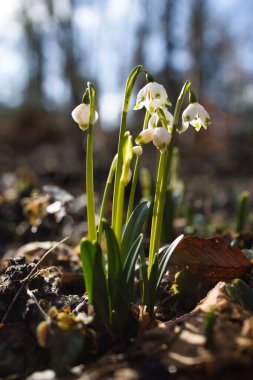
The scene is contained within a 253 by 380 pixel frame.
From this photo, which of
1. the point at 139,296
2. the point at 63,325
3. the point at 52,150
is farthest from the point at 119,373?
the point at 52,150

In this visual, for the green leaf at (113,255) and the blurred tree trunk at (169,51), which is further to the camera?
the blurred tree trunk at (169,51)

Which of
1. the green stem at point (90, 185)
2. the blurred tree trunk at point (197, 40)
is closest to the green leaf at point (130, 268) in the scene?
the green stem at point (90, 185)

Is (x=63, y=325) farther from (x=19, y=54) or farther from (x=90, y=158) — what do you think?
(x=19, y=54)

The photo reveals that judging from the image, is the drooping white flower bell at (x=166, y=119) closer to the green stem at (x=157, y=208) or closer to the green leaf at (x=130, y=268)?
the green stem at (x=157, y=208)

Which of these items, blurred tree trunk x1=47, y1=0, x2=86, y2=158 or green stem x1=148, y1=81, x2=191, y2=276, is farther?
→ blurred tree trunk x1=47, y1=0, x2=86, y2=158

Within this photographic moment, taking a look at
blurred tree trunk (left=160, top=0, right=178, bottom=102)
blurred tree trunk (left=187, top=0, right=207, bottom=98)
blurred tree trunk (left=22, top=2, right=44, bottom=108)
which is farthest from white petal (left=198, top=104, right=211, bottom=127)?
blurred tree trunk (left=22, top=2, right=44, bottom=108)

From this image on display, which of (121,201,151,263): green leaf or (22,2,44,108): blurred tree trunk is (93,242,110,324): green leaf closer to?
(121,201,151,263): green leaf

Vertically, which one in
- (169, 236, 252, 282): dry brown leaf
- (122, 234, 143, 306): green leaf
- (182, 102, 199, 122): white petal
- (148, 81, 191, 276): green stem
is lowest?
(169, 236, 252, 282): dry brown leaf
